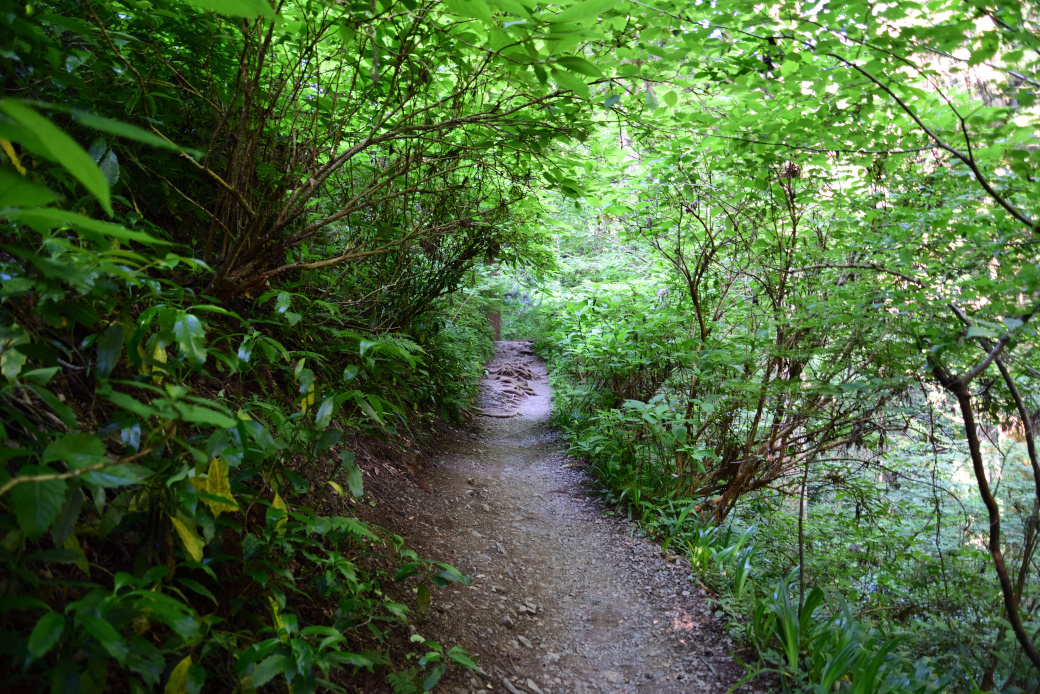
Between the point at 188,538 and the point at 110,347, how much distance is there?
65 centimetres

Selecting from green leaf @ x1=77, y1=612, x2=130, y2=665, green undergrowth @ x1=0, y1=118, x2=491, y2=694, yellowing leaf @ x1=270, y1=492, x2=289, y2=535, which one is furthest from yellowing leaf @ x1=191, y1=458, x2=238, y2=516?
green leaf @ x1=77, y1=612, x2=130, y2=665

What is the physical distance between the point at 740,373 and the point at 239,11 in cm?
465

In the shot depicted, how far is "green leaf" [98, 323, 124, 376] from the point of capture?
141cm

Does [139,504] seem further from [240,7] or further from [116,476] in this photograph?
[240,7]

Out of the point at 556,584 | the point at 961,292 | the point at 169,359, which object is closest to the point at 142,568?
the point at 169,359

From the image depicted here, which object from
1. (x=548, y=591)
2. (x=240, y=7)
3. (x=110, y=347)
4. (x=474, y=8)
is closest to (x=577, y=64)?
(x=474, y=8)

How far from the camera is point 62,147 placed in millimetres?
547

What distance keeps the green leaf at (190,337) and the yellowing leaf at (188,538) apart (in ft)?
1.84

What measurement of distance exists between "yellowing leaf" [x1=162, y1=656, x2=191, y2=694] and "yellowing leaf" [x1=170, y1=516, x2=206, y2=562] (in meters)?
0.29

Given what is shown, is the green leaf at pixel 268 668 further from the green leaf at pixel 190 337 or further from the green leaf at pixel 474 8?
the green leaf at pixel 474 8

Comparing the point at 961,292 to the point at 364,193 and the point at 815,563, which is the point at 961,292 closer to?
the point at 815,563

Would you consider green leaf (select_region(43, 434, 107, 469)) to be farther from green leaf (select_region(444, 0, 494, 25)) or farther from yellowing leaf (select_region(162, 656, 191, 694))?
green leaf (select_region(444, 0, 494, 25))

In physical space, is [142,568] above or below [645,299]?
below

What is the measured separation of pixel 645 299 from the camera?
22.6ft
